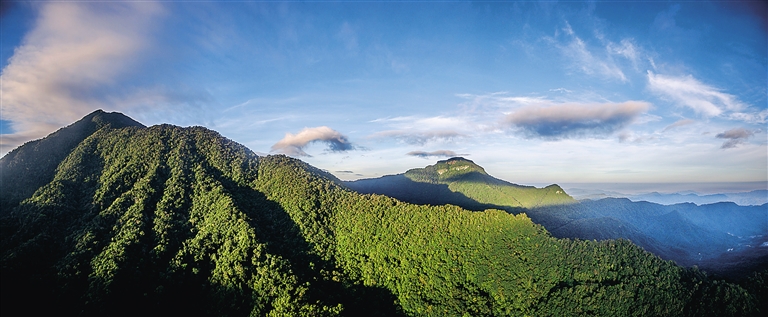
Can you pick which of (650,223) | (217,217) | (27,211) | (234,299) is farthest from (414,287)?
(650,223)

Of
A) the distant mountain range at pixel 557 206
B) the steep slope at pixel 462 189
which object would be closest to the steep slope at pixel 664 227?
the distant mountain range at pixel 557 206

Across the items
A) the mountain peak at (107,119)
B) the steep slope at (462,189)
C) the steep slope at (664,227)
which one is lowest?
the steep slope at (664,227)

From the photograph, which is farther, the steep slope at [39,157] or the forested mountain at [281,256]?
the steep slope at [39,157]

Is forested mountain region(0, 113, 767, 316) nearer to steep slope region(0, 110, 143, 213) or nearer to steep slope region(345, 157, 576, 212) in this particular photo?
steep slope region(0, 110, 143, 213)

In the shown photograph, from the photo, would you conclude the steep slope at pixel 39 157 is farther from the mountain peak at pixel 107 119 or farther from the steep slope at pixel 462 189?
the steep slope at pixel 462 189

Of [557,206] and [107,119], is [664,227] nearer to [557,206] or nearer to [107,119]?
[557,206]
